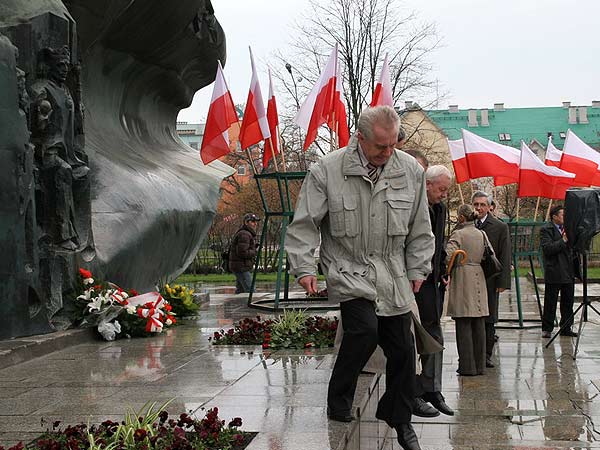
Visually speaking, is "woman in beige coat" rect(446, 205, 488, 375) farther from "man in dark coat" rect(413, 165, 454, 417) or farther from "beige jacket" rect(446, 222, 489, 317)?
"man in dark coat" rect(413, 165, 454, 417)

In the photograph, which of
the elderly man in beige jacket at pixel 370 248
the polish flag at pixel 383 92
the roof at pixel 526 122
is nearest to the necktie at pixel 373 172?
the elderly man in beige jacket at pixel 370 248

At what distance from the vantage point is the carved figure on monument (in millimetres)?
9711

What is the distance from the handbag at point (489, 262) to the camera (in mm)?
8867

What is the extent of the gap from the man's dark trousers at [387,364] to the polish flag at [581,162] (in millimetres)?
9753

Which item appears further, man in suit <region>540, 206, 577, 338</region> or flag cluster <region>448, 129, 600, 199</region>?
flag cluster <region>448, 129, 600, 199</region>

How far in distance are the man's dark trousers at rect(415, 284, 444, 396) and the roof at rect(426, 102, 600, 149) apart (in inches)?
2815

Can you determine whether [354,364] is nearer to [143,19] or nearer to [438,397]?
[438,397]

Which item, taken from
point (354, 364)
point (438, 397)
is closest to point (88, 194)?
point (438, 397)

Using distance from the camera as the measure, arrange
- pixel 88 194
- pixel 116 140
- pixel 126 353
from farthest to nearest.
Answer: pixel 116 140
pixel 88 194
pixel 126 353

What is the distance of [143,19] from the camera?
15211 mm

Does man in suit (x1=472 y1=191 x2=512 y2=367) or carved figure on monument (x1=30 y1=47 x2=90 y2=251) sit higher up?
carved figure on monument (x1=30 y1=47 x2=90 y2=251)

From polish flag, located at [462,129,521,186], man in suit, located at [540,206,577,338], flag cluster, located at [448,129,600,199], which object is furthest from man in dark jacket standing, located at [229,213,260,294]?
man in suit, located at [540,206,577,338]

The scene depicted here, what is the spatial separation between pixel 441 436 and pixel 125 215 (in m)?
7.73

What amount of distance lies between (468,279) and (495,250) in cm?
89
